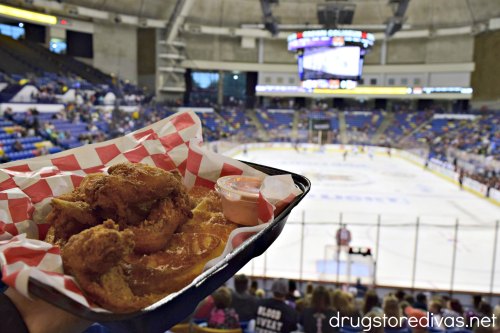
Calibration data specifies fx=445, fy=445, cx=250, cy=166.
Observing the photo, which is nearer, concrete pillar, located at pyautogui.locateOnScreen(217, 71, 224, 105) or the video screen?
the video screen

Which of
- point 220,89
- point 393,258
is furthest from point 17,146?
point 220,89

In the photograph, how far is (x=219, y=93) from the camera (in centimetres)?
4238

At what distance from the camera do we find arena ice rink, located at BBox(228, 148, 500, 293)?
26.6ft

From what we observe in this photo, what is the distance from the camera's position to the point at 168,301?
0.82 meters

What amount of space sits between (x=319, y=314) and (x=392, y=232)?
744 centimetres

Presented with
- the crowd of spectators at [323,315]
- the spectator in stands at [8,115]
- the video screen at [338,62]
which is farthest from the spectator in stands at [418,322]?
the video screen at [338,62]

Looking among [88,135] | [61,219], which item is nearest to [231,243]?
[61,219]

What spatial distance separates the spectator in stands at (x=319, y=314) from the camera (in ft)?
13.4

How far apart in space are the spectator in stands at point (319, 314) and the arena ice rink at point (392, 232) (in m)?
3.18

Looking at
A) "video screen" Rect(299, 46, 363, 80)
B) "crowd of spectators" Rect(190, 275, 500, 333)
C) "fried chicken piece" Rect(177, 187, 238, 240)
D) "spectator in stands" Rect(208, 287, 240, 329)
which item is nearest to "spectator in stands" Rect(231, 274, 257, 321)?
"crowd of spectators" Rect(190, 275, 500, 333)

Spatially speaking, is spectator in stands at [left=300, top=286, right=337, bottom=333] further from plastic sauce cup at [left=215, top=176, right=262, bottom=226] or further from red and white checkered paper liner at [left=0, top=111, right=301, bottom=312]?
plastic sauce cup at [left=215, top=176, right=262, bottom=226]

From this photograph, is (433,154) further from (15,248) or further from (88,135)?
(15,248)

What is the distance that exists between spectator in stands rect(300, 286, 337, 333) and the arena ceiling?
102 feet

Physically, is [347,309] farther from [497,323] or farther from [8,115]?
[8,115]
